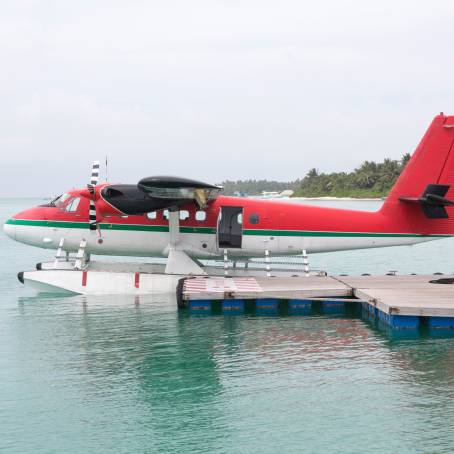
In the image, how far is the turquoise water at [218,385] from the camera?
9.54 m

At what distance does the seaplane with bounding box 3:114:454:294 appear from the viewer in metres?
19.9

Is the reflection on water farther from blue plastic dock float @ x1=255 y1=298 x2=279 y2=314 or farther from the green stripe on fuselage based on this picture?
the green stripe on fuselage

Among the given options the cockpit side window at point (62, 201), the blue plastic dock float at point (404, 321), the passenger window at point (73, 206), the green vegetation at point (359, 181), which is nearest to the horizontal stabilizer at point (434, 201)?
the blue plastic dock float at point (404, 321)

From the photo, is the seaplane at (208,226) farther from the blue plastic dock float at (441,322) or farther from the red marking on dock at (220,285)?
the blue plastic dock float at (441,322)

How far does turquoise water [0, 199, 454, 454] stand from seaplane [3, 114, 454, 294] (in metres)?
2.44

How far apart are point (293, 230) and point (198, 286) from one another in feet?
12.9

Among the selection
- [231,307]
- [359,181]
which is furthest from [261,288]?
[359,181]

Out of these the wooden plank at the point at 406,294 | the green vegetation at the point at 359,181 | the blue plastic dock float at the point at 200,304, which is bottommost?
the blue plastic dock float at the point at 200,304

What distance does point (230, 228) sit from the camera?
67.8 ft

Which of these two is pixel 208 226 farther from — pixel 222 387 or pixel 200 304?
pixel 222 387

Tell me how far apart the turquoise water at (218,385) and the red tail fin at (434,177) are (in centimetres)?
441

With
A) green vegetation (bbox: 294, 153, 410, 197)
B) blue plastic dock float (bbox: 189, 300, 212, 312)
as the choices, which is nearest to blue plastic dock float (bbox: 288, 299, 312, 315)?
blue plastic dock float (bbox: 189, 300, 212, 312)

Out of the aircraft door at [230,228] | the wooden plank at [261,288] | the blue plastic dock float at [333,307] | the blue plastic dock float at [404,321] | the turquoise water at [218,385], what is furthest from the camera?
the aircraft door at [230,228]

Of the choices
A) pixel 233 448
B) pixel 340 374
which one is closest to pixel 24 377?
pixel 233 448
